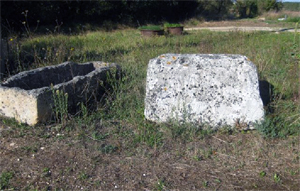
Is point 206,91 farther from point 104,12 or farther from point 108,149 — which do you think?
point 104,12

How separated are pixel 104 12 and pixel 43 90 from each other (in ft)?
48.2

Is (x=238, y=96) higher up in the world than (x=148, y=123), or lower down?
higher up

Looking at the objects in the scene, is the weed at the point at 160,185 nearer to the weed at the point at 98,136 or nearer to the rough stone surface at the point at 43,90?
the weed at the point at 98,136

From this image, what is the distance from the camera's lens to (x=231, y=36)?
9.84 metres

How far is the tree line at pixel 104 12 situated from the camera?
14242mm

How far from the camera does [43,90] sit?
386cm

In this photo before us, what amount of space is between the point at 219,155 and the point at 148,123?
1017 mm

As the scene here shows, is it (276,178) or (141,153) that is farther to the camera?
(141,153)

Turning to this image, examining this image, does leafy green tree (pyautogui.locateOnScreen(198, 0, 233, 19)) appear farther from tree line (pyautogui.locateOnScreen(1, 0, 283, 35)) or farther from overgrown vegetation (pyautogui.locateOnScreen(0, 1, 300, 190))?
overgrown vegetation (pyautogui.locateOnScreen(0, 1, 300, 190))

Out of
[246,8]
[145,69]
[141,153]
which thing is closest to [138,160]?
[141,153]

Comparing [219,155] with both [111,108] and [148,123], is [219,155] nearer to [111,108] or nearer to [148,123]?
[148,123]

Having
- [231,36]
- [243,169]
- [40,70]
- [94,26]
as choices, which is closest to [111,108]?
[40,70]

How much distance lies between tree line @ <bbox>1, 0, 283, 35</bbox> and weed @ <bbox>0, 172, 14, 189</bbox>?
8095mm

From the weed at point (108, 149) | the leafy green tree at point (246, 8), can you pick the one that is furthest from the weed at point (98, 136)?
the leafy green tree at point (246, 8)
